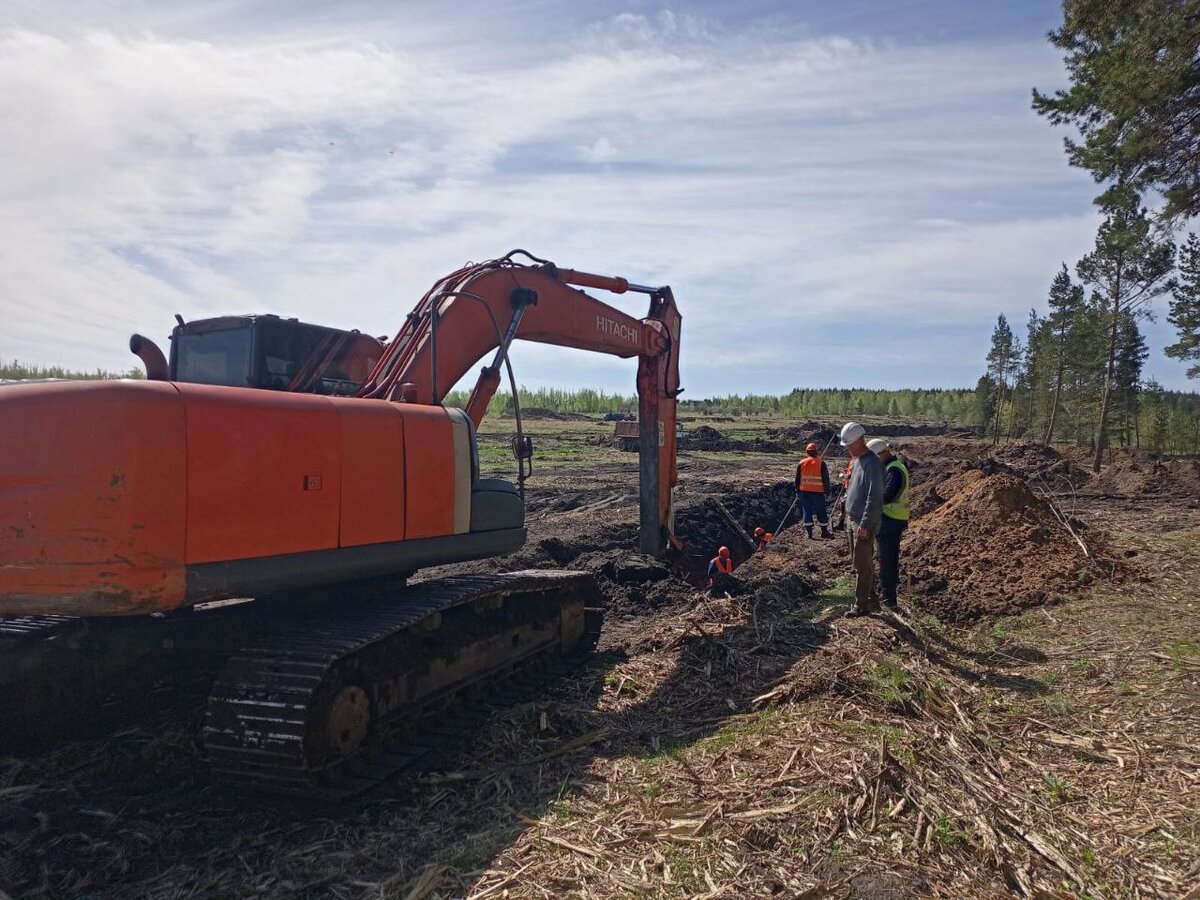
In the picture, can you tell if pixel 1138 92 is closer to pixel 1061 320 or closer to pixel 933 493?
pixel 933 493

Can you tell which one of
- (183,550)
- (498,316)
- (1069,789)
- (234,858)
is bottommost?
(234,858)

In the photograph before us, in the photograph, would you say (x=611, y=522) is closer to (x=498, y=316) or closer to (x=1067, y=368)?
→ (x=498, y=316)

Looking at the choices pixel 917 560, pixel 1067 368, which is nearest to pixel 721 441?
pixel 1067 368

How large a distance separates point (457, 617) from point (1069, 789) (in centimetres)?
372

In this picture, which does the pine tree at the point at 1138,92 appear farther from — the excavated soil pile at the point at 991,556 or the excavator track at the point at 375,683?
the excavator track at the point at 375,683

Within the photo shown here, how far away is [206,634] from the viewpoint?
5371 mm

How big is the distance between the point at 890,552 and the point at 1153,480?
54.5 feet

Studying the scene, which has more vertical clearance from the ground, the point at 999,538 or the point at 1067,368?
the point at 1067,368

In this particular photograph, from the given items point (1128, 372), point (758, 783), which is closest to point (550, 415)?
point (1128, 372)

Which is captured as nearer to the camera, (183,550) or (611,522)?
(183,550)

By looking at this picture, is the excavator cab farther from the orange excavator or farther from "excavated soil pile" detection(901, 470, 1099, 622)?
"excavated soil pile" detection(901, 470, 1099, 622)

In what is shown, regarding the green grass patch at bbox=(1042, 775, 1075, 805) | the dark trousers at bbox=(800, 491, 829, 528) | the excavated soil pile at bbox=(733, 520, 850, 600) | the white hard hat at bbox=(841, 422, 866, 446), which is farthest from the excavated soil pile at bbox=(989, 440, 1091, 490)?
the green grass patch at bbox=(1042, 775, 1075, 805)

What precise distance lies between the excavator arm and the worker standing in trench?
101 inches

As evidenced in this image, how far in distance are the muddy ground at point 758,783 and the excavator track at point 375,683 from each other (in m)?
0.22
